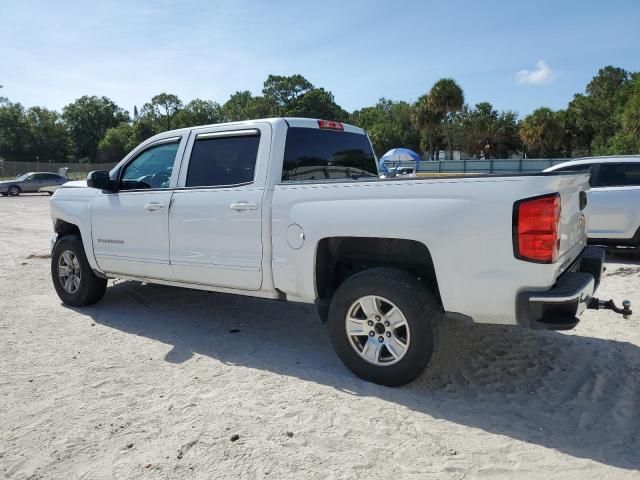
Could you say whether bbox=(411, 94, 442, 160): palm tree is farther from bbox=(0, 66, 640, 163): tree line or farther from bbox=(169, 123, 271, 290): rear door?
bbox=(169, 123, 271, 290): rear door

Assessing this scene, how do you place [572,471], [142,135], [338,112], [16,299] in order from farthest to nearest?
1. [338,112]
2. [142,135]
3. [16,299]
4. [572,471]

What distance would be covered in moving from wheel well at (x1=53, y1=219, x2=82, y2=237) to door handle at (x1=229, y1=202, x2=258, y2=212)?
9.04 feet

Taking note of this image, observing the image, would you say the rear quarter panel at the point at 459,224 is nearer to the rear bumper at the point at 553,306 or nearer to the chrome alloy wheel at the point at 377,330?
the rear bumper at the point at 553,306

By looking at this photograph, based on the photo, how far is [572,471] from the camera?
2742mm

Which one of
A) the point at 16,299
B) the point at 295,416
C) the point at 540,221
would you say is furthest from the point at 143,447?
the point at 16,299

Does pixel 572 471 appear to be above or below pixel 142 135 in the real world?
below

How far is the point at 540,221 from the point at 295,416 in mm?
1992

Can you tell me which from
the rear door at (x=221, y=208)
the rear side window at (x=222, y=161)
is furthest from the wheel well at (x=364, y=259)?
the rear side window at (x=222, y=161)

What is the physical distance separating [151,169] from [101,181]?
1.83 feet

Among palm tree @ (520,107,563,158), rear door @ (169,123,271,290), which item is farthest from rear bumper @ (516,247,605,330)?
palm tree @ (520,107,563,158)

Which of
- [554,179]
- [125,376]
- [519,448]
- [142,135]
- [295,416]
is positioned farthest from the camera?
[142,135]

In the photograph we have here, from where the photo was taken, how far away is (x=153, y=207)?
499cm

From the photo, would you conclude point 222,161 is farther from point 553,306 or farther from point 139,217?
point 553,306

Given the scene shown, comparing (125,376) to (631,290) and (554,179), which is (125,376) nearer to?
(554,179)
